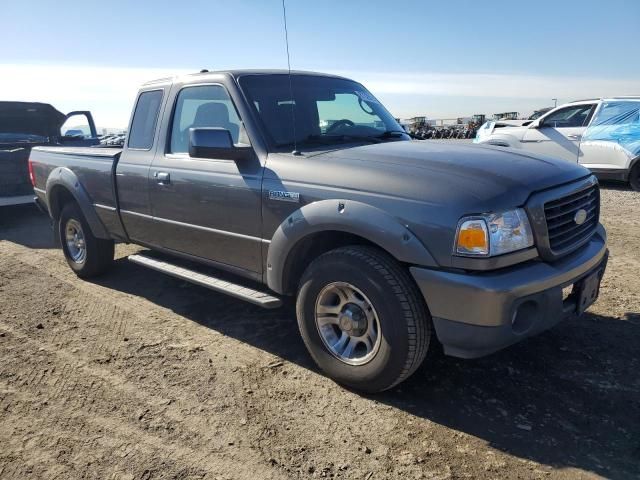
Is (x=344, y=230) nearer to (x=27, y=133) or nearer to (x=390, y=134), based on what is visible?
(x=390, y=134)

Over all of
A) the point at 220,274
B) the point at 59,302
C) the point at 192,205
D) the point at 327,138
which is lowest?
the point at 59,302

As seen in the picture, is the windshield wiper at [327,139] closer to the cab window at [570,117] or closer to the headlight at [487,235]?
the headlight at [487,235]

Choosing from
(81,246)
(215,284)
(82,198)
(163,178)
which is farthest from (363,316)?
(81,246)

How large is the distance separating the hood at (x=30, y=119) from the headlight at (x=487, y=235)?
35.5 feet

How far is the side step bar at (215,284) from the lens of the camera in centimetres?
343

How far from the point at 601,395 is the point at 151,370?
289 centimetres

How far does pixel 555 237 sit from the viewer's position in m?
2.87

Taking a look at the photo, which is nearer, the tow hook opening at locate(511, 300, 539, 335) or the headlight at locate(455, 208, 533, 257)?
the headlight at locate(455, 208, 533, 257)

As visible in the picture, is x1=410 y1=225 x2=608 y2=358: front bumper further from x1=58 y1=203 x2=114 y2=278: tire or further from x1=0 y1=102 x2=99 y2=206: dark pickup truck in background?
x1=0 y1=102 x2=99 y2=206: dark pickup truck in background

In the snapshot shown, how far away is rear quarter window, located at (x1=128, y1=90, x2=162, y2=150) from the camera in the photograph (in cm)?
445

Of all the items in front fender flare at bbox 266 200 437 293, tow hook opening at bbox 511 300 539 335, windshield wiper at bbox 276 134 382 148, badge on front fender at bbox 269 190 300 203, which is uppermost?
windshield wiper at bbox 276 134 382 148

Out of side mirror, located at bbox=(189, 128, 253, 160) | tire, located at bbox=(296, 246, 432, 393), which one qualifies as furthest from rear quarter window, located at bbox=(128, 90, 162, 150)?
tire, located at bbox=(296, 246, 432, 393)

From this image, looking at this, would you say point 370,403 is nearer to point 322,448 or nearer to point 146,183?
point 322,448

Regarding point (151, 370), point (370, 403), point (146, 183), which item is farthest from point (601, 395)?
point (146, 183)
